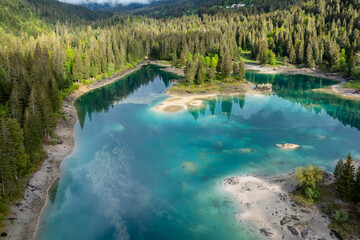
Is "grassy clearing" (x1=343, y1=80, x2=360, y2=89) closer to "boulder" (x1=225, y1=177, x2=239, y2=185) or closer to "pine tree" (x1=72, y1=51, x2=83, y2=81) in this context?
"boulder" (x1=225, y1=177, x2=239, y2=185)

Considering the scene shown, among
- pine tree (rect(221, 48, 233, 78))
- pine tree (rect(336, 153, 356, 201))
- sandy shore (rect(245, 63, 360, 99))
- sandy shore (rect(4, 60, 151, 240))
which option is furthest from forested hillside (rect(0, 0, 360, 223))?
pine tree (rect(336, 153, 356, 201))

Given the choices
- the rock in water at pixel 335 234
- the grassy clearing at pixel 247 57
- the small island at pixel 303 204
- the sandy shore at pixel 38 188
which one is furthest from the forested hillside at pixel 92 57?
the rock in water at pixel 335 234

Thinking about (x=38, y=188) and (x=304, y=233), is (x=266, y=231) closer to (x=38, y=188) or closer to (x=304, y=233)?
(x=304, y=233)

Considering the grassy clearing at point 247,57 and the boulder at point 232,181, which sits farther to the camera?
the grassy clearing at point 247,57

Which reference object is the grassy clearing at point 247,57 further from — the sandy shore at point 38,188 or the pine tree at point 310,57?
the sandy shore at point 38,188

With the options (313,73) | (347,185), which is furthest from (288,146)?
(313,73)
